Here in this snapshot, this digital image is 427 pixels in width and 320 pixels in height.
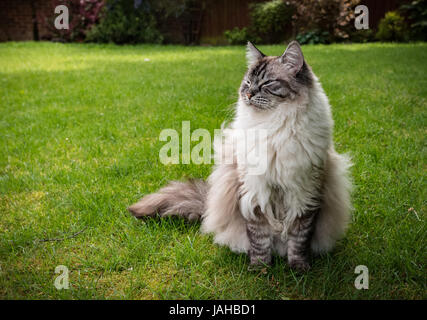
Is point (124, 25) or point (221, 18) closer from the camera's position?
point (124, 25)

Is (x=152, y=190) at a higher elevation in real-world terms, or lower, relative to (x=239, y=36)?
lower

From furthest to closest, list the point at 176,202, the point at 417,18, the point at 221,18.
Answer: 1. the point at 221,18
2. the point at 417,18
3. the point at 176,202

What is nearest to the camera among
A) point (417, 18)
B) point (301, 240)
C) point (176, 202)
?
point (301, 240)

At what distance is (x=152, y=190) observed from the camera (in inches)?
112

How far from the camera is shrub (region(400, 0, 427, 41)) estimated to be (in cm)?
1146

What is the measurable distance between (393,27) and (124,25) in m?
10.3

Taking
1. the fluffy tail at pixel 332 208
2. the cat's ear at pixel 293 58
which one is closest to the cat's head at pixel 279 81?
the cat's ear at pixel 293 58

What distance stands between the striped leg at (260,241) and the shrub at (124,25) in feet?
41.1

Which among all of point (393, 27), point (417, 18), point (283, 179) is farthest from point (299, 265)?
point (417, 18)

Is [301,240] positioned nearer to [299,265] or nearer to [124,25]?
[299,265]

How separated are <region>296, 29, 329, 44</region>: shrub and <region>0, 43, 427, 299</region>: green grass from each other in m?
6.51

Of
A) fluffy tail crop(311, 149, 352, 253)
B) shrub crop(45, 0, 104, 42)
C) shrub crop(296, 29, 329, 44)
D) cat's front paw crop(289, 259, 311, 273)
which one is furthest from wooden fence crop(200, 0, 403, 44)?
cat's front paw crop(289, 259, 311, 273)

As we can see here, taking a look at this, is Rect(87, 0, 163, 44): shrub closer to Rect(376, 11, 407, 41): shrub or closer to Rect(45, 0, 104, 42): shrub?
Rect(45, 0, 104, 42): shrub

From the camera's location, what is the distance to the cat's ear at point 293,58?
1.80 m
